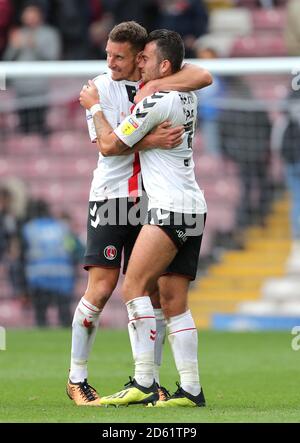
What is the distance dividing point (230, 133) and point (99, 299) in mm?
9111

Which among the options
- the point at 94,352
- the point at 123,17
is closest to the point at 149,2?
the point at 123,17

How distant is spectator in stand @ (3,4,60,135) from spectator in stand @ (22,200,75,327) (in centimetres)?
164

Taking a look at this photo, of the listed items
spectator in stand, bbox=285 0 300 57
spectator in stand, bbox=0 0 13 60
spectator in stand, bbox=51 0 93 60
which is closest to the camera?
spectator in stand, bbox=285 0 300 57

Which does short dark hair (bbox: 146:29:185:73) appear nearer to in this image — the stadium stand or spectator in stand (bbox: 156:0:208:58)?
the stadium stand

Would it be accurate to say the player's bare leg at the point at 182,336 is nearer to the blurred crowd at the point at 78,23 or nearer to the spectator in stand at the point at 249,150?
the spectator in stand at the point at 249,150

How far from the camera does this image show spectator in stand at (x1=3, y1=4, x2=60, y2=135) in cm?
A: 1741

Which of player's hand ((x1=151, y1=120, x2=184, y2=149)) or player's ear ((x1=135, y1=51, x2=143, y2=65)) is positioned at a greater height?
player's ear ((x1=135, y1=51, x2=143, y2=65))

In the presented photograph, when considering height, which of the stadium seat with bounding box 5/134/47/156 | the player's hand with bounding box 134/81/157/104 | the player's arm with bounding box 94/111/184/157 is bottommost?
the stadium seat with bounding box 5/134/47/156

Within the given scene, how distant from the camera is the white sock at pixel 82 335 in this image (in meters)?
8.43

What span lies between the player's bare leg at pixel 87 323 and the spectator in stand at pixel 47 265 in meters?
8.05

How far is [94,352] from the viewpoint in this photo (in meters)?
12.7

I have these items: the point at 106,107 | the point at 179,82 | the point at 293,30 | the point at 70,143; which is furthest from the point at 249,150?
the point at 179,82

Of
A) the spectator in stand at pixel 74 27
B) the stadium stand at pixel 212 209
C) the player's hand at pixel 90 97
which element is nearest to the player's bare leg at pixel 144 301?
the player's hand at pixel 90 97

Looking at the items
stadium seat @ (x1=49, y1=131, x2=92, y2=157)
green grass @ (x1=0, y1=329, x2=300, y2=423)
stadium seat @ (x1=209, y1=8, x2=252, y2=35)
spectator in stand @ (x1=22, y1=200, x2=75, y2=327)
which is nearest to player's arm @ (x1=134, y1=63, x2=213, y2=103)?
green grass @ (x1=0, y1=329, x2=300, y2=423)
